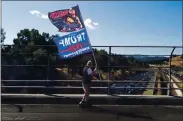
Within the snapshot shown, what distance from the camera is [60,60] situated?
12.1 m

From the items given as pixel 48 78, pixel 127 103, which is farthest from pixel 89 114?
pixel 48 78

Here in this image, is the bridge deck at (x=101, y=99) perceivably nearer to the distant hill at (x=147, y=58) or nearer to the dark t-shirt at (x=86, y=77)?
the dark t-shirt at (x=86, y=77)

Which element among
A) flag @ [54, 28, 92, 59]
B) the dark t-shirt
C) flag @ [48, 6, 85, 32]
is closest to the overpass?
the dark t-shirt

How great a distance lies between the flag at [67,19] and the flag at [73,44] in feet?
0.63

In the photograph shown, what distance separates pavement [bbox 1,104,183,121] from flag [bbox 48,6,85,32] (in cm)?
251

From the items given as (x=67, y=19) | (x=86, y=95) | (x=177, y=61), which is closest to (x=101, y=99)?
(x=86, y=95)

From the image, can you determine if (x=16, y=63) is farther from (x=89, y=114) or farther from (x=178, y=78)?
(x=178, y=78)

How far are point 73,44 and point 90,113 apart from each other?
287cm

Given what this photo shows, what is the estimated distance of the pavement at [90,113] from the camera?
29.0 feet

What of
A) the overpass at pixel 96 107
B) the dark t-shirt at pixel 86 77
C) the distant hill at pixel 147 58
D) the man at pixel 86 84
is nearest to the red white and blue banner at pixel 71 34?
the overpass at pixel 96 107

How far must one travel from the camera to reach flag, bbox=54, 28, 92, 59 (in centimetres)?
1148

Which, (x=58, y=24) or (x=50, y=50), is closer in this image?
(x=58, y=24)

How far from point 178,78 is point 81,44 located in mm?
3353

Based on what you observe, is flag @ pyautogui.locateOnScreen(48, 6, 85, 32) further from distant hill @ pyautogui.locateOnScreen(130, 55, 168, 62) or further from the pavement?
the pavement
